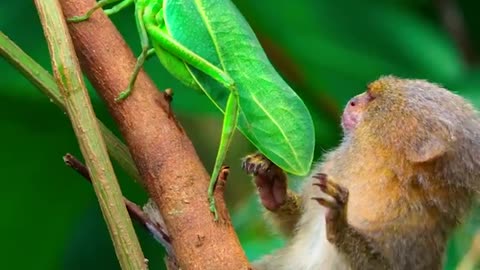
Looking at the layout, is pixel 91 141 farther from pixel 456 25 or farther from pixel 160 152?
pixel 456 25

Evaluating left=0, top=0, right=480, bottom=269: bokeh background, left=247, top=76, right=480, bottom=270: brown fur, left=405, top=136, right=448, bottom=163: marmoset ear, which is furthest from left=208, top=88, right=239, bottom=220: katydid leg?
left=0, top=0, right=480, bottom=269: bokeh background

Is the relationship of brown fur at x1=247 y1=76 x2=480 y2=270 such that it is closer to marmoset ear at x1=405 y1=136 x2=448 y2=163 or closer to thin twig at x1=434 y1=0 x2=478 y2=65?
marmoset ear at x1=405 y1=136 x2=448 y2=163

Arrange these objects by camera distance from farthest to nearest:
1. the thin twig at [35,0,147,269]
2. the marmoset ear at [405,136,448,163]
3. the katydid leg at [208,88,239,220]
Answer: the marmoset ear at [405,136,448,163] → the katydid leg at [208,88,239,220] → the thin twig at [35,0,147,269]

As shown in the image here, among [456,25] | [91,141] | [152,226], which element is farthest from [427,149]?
[456,25]

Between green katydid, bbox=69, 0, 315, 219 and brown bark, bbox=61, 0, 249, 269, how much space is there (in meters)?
0.04

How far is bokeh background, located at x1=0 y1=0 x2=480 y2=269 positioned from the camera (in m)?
2.99

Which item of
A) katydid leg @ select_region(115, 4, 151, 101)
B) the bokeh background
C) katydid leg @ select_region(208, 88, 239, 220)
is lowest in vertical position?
the bokeh background

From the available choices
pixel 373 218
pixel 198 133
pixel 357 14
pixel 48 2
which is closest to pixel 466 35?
pixel 357 14

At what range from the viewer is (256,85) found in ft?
5.37

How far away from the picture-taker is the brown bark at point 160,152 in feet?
4.65

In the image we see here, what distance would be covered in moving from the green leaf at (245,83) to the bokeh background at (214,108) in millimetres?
1088

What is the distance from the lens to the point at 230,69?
1615 mm

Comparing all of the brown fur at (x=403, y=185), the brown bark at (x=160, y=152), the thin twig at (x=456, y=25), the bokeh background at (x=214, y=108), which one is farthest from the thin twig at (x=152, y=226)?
the thin twig at (x=456, y=25)

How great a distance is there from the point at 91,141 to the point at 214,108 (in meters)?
1.63
